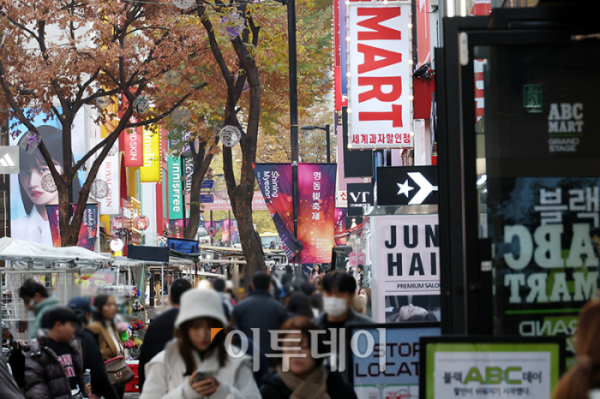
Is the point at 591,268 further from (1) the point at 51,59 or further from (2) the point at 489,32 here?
(1) the point at 51,59

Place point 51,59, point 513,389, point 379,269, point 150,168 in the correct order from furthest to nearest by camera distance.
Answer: point 150,168
point 51,59
point 379,269
point 513,389

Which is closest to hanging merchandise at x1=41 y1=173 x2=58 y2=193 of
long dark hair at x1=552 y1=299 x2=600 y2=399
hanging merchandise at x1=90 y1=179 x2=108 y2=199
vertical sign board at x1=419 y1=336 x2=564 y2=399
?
hanging merchandise at x1=90 y1=179 x2=108 y2=199

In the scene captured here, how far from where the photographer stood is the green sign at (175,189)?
183 feet

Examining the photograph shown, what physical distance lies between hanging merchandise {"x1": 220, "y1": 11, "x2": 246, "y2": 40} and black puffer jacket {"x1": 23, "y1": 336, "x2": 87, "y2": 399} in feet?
36.8

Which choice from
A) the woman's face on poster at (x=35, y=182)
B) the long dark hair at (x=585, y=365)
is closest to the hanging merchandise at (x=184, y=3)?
the woman's face on poster at (x=35, y=182)

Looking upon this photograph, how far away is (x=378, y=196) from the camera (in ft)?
31.8

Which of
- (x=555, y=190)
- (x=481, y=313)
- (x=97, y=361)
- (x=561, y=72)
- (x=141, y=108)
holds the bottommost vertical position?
(x=97, y=361)

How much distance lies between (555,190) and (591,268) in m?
0.48

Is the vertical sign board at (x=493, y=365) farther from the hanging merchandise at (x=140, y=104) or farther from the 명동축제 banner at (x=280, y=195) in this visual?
the hanging merchandise at (x=140, y=104)

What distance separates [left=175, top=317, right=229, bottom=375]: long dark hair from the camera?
3.73m

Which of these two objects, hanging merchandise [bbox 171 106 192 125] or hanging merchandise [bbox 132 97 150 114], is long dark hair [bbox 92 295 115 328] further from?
hanging merchandise [bbox 171 106 192 125]

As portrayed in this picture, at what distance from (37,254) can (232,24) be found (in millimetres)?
6074

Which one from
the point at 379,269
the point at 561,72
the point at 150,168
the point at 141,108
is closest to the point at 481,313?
the point at 561,72

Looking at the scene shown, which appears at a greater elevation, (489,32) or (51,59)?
(51,59)
